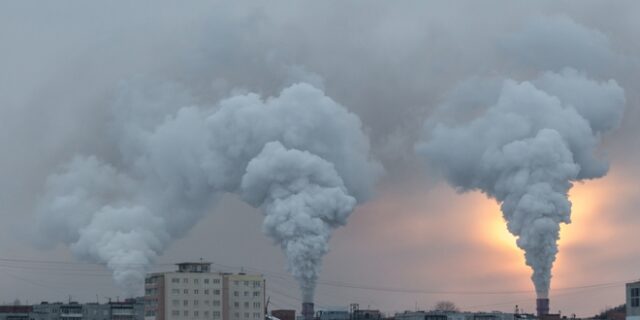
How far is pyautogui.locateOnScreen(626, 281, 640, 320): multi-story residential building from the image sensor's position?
15534 cm

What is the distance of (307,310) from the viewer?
186875 millimetres

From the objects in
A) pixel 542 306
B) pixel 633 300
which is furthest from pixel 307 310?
pixel 633 300

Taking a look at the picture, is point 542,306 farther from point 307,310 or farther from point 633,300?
point 307,310

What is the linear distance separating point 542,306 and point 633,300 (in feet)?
76.7

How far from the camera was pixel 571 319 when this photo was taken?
194 m

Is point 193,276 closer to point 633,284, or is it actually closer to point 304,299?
point 304,299

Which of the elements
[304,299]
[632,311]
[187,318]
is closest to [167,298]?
[187,318]

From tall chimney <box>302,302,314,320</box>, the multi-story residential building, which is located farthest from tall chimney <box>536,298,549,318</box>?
tall chimney <box>302,302,314,320</box>

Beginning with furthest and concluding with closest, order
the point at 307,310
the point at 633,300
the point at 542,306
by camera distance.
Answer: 1. the point at 307,310
2. the point at 542,306
3. the point at 633,300

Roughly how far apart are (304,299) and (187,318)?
21340 millimetres

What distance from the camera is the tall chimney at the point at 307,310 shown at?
186 metres

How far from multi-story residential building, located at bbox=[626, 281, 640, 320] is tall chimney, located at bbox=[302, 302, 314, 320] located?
156ft

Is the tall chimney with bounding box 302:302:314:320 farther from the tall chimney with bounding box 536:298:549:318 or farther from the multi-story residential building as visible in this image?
the multi-story residential building

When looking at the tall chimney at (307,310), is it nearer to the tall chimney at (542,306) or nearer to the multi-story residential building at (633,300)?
the tall chimney at (542,306)
